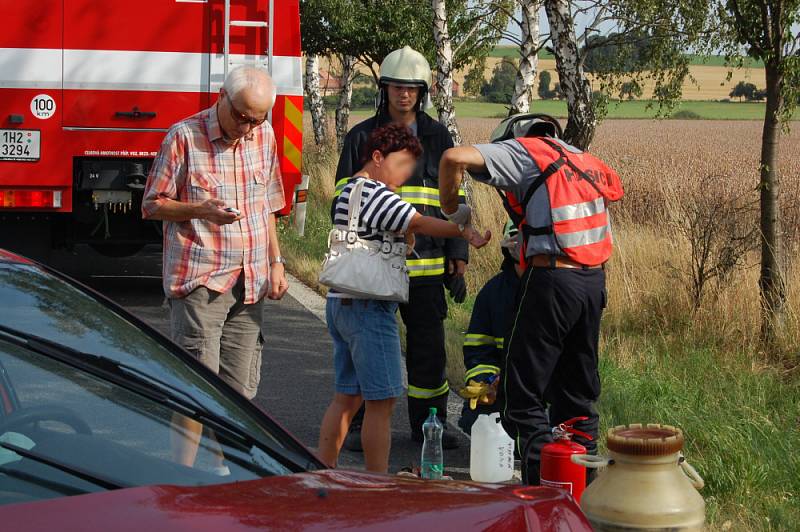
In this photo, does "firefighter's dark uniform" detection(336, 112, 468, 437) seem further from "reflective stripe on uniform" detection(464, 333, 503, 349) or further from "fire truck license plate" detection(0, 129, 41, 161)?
"fire truck license plate" detection(0, 129, 41, 161)

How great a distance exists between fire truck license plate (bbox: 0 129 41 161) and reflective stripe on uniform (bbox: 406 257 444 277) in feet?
14.8

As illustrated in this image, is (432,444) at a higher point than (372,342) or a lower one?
lower

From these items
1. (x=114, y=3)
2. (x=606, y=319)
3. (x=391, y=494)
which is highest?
(x=114, y=3)

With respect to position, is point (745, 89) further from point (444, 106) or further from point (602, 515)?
point (602, 515)

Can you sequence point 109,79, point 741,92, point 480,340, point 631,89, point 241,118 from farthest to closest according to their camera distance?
1. point 741,92
2. point 631,89
3. point 109,79
4. point 480,340
5. point 241,118

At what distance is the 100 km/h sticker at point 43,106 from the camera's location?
953 centimetres

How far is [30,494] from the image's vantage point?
237 centimetres

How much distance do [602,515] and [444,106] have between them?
1258 cm

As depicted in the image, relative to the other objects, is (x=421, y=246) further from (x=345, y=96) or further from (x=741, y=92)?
(x=741, y=92)

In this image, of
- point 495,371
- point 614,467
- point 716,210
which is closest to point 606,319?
point 716,210

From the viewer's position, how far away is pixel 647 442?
10.9 ft

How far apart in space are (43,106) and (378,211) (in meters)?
5.38

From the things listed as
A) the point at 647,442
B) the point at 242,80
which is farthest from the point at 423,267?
the point at 647,442

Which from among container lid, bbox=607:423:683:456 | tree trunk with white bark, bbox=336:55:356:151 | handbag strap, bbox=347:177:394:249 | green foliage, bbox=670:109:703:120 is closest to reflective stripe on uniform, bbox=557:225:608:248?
handbag strap, bbox=347:177:394:249
